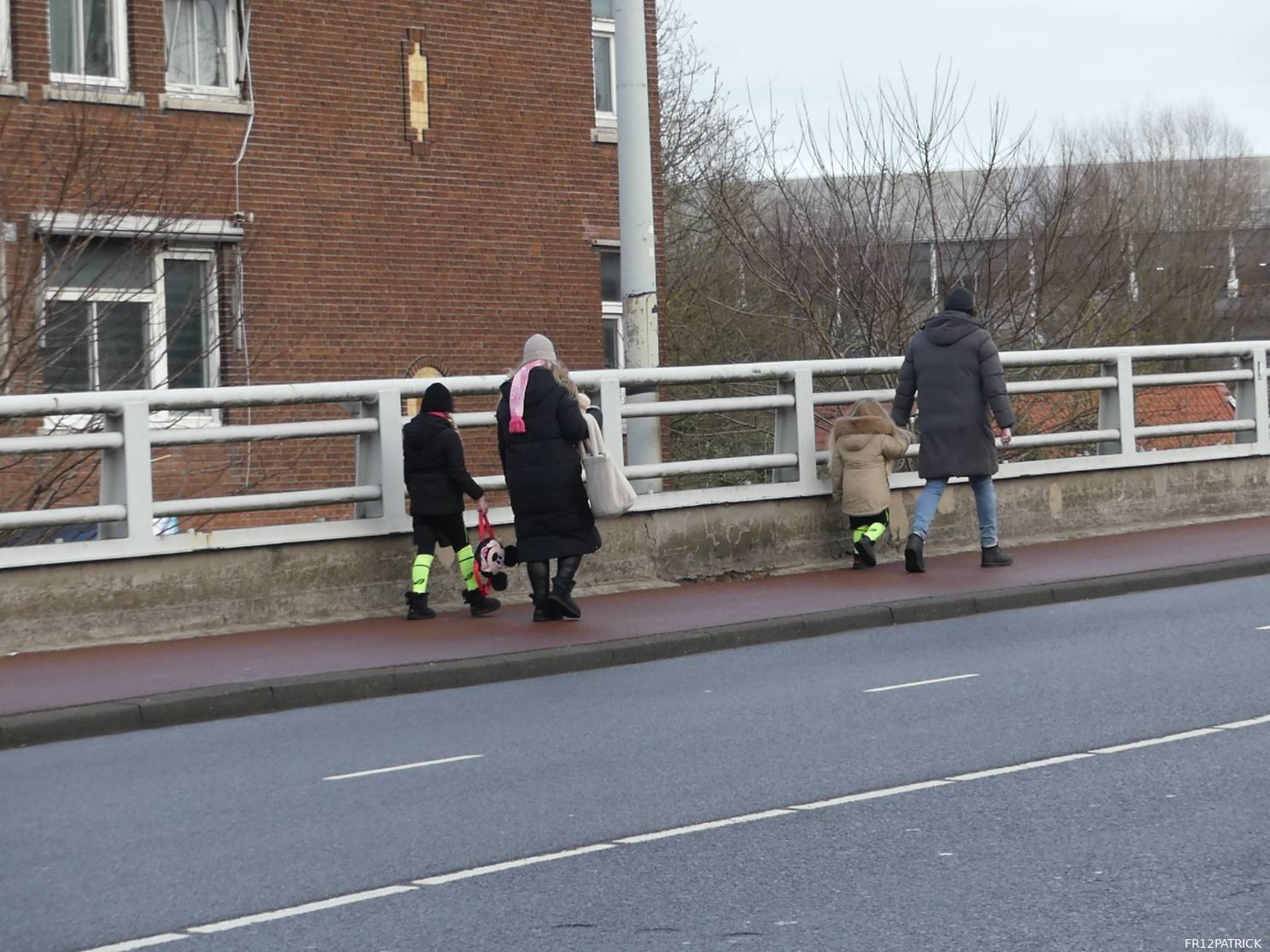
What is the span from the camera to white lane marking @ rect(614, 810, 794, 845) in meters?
6.28

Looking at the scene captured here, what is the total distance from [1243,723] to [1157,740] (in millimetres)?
507

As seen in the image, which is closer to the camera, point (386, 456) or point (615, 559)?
point (386, 456)

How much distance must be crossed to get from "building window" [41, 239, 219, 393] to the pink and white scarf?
3.77m

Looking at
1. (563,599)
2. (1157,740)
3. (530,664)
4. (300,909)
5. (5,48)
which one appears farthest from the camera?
(5,48)

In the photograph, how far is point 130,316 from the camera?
1770cm

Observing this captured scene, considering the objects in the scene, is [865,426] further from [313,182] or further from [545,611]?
[313,182]

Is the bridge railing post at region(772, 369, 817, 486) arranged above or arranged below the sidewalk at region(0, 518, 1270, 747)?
above

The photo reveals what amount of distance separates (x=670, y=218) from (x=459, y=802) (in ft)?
84.1

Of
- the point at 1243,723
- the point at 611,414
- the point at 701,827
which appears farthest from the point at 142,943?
the point at 611,414

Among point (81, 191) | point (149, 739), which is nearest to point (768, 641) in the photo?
point (149, 739)

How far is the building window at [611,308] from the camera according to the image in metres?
21.6

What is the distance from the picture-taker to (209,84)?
18547 millimetres

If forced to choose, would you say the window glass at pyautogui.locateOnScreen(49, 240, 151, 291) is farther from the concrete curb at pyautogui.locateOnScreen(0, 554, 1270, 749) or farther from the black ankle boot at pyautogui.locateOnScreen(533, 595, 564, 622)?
the concrete curb at pyautogui.locateOnScreen(0, 554, 1270, 749)

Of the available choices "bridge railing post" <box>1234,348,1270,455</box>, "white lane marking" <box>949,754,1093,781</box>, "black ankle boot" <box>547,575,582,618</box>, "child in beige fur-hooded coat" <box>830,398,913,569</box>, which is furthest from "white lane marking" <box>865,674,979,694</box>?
"bridge railing post" <box>1234,348,1270,455</box>
